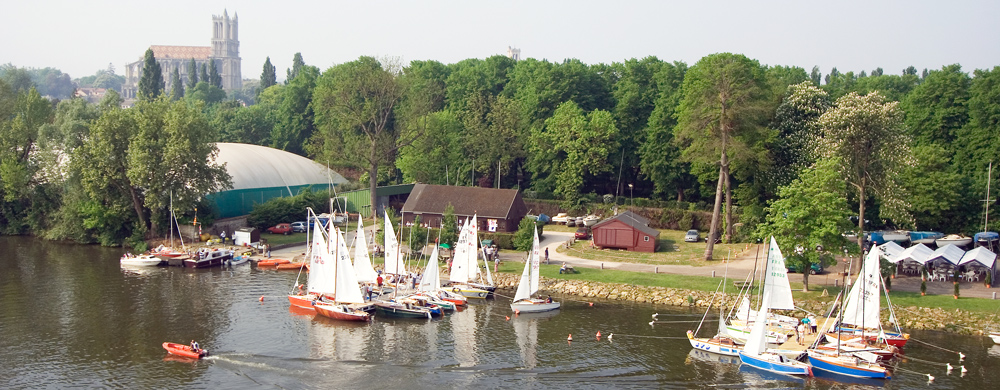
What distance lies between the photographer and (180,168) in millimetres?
80312

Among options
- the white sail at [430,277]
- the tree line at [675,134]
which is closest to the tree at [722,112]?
the tree line at [675,134]

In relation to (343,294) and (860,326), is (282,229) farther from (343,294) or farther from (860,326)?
(860,326)

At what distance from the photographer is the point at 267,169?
321 ft

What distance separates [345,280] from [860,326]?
3262 centimetres

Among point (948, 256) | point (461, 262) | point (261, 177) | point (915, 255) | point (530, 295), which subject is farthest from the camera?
point (261, 177)

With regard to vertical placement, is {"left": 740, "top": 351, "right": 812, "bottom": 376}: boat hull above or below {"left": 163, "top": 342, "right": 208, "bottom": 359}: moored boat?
below

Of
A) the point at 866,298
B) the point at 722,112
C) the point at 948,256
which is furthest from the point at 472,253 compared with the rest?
the point at 948,256

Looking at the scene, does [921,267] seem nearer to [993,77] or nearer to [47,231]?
[993,77]

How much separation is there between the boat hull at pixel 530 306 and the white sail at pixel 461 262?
18.6 ft

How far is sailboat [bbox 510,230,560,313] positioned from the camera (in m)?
56.6

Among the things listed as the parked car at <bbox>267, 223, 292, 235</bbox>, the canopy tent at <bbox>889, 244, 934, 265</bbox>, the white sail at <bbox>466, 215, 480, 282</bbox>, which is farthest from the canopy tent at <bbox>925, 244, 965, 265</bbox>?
the parked car at <bbox>267, 223, 292, 235</bbox>

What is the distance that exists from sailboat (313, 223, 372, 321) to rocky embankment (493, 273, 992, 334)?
1374cm

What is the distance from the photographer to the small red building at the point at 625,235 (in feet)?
246

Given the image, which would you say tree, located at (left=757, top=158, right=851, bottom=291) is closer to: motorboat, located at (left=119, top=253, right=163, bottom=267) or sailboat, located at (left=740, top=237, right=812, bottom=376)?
sailboat, located at (left=740, top=237, right=812, bottom=376)
